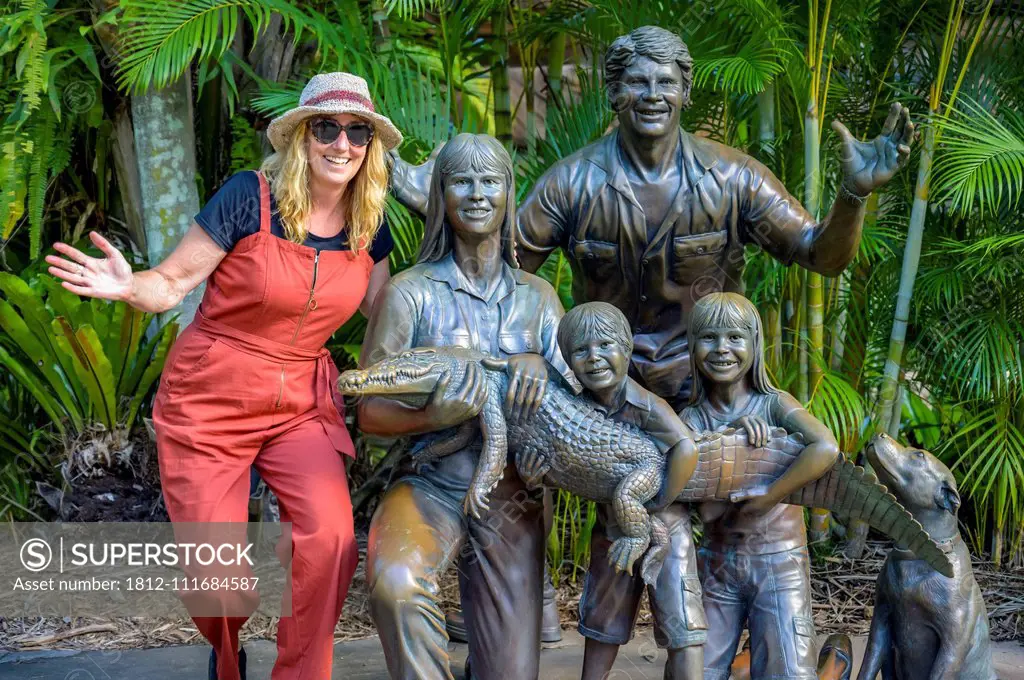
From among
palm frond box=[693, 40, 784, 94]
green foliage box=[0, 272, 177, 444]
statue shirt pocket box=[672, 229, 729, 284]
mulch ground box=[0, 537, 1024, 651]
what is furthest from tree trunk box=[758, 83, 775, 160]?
green foliage box=[0, 272, 177, 444]

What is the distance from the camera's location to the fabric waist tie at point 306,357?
3.92 meters

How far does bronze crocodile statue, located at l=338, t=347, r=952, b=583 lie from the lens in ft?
11.5

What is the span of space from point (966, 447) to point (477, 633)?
353 cm

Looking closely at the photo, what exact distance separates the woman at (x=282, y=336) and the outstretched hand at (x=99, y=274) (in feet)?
0.47

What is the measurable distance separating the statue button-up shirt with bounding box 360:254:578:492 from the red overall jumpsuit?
282 mm

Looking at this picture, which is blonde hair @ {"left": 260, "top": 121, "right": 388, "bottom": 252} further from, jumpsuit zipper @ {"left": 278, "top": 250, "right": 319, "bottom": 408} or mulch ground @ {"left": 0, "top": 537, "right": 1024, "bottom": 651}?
mulch ground @ {"left": 0, "top": 537, "right": 1024, "bottom": 651}

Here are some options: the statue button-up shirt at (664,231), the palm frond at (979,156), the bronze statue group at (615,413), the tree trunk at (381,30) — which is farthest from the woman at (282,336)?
the palm frond at (979,156)

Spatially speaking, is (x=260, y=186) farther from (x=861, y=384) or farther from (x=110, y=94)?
(x=861, y=384)

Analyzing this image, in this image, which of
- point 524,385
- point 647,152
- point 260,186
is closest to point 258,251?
point 260,186

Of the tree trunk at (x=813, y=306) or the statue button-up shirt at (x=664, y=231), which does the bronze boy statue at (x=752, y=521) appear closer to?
the statue button-up shirt at (x=664, y=231)

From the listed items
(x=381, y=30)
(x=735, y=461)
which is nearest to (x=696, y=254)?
(x=735, y=461)

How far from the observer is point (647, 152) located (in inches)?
166

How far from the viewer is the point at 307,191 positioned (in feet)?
12.8

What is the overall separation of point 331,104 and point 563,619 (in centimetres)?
283
